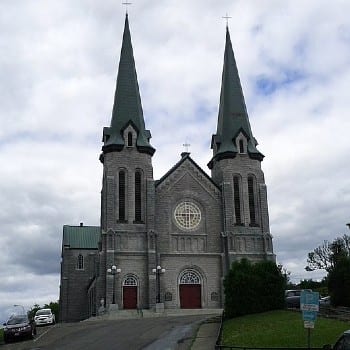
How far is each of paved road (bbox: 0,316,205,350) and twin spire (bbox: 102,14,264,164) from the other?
25.1 m

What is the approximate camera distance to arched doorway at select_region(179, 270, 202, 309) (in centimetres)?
5097

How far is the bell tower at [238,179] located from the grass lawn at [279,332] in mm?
23365

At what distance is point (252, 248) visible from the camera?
5309 centimetres

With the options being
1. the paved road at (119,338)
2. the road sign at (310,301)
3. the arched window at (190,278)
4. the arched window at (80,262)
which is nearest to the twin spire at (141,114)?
the arched window at (190,278)

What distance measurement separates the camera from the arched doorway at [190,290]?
5097 centimetres

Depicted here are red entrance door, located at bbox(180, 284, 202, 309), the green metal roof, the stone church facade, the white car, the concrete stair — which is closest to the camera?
the white car

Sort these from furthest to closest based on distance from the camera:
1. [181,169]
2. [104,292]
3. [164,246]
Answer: [181,169] → [164,246] → [104,292]

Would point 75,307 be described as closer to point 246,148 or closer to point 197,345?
point 246,148

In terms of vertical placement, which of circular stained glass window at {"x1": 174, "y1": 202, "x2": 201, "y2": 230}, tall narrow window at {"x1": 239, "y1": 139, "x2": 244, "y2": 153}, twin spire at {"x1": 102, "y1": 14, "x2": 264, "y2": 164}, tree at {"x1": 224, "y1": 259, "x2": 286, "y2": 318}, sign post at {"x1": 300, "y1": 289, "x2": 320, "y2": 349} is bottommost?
sign post at {"x1": 300, "y1": 289, "x2": 320, "y2": 349}

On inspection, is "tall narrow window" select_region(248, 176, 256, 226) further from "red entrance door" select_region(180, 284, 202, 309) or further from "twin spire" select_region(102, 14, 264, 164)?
"red entrance door" select_region(180, 284, 202, 309)

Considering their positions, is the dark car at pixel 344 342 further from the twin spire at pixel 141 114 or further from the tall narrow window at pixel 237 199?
the twin spire at pixel 141 114

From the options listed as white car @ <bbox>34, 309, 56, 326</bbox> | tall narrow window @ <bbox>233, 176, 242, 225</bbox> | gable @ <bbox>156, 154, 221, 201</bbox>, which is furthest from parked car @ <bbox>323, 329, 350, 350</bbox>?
gable @ <bbox>156, 154, 221, 201</bbox>

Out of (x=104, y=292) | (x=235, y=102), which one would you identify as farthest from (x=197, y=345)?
(x=235, y=102)

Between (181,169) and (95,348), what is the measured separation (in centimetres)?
3301
